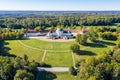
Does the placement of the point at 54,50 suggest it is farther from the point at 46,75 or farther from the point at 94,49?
the point at 46,75

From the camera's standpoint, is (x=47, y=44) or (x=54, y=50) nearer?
(x=54, y=50)

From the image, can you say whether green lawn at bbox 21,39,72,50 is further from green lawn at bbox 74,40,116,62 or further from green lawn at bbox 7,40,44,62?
green lawn at bbox 74,40,116,62

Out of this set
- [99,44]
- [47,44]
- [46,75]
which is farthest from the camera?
[47,44]

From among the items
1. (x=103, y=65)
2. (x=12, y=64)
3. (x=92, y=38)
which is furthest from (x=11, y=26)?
(x=103, y=65)

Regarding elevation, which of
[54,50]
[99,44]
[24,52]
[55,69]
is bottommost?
[55,69]

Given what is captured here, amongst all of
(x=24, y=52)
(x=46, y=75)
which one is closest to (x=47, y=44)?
(x=24, y=52)

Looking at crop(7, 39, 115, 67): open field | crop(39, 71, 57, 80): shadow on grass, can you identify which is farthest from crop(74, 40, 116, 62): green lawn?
crop(39, 71, 57, 80): shadow on grass

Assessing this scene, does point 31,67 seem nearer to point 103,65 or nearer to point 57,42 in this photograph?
point 103,65

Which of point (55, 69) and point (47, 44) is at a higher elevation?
point (47, 44)

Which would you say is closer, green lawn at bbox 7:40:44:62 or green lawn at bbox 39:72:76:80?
green lawn at bbox 39:72:76:80
